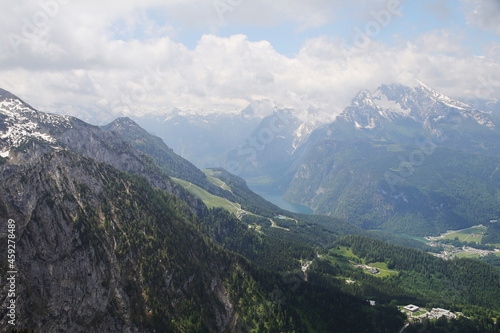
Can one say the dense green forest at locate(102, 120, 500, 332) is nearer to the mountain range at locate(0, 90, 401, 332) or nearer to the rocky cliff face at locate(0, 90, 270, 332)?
the mountain range at locate(0, 90, 401, 332)

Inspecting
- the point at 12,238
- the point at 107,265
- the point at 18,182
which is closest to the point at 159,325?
the point at 107,265

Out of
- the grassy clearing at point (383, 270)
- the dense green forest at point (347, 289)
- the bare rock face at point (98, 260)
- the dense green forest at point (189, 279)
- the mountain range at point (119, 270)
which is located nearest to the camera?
the bare rock face at point (98, 260)

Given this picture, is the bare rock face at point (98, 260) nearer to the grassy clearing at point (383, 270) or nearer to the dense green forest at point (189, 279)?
the dense green forest at point (189, 279)

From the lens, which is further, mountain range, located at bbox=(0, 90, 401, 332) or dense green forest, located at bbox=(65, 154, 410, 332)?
dense green forest, located at bbox=(65, 154, 410, 332)

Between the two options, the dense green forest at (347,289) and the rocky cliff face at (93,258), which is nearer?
the rocky cliff face at (93,258)

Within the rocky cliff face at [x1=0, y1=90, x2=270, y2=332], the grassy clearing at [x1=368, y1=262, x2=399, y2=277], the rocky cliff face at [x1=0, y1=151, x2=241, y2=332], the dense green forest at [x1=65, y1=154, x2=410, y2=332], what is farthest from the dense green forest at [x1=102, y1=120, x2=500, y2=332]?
the rocky cliff face at [x1=0, y1=151, x2=241, y2=332]

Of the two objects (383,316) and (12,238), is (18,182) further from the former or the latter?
(383,316)

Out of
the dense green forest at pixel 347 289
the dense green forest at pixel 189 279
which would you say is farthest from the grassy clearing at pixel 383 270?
the dense green forest at pixel 189 279

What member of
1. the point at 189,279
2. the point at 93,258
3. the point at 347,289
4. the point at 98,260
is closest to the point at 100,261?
the point at 98,260

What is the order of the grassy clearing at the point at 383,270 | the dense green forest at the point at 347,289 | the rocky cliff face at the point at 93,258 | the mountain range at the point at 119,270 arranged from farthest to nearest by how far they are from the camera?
the grassy clearing at the point at 383,270 → the dense green forest at the point at 347,289 → the mountain range at the point at 119,270 → the rocky cliff face at the point at 93,258

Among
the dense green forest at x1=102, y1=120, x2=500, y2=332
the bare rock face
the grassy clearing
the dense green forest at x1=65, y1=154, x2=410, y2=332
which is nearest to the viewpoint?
the bare rock face

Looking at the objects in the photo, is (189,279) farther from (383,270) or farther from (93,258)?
(383,270)
